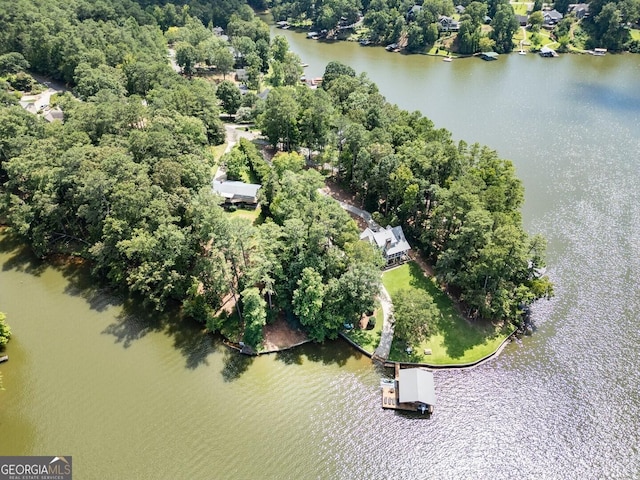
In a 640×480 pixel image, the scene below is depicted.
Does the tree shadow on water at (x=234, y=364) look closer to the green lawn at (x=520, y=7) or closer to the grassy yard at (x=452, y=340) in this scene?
the grassy yard at (x=452, y=340)

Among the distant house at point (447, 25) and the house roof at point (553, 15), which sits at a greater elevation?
the house roof at point (553, 15)

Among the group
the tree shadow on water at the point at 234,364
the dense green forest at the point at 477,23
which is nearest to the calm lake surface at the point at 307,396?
the tree shadow on water at the point at 234,364

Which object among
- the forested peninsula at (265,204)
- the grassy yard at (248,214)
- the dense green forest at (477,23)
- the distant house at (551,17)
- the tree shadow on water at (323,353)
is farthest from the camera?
the distant house at (551,17)

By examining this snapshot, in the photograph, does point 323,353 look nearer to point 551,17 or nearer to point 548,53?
point 548,53

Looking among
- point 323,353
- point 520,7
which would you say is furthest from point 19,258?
point 520,7

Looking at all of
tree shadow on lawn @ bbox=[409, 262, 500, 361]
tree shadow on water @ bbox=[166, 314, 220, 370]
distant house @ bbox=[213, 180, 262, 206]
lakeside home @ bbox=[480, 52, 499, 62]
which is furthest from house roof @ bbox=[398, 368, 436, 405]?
lakeside home @ bbox=[480, 52, 499, 62]

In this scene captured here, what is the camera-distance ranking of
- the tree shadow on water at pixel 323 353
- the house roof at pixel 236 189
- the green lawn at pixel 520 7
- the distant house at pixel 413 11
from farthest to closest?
the green lawn at pixel 520 7 → the distant house at pixel 413 11 → the house roof at pixel 236 189 → the tree shadow on water at pixel 323 353

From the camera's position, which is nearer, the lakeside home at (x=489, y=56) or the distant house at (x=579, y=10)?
the lakeside home at (x=489, y=56)

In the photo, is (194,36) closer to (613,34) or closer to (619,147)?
(619,147)
